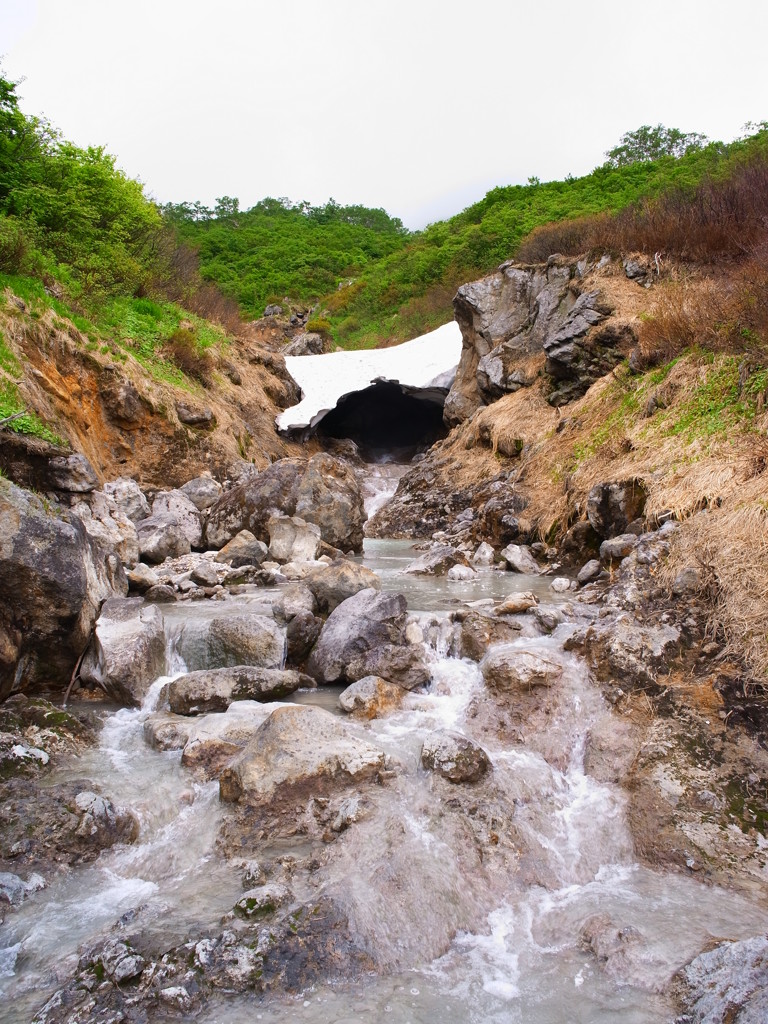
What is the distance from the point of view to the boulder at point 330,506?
11.7m

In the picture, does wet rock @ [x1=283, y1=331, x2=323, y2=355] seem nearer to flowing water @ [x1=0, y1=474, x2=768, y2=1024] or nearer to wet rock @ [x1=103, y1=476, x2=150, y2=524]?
wet rock @ [x1=103, y1=476, x2=150, y2=524]

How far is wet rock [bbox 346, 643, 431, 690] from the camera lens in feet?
19.6

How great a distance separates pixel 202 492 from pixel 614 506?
320 inches

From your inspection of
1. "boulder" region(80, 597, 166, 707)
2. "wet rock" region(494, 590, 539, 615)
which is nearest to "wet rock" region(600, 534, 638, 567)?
"wet rock" region(494, 590, 539, 615)

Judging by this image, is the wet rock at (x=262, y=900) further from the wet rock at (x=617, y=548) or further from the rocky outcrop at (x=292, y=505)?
the rocky outcrop at (x=292, y=505)

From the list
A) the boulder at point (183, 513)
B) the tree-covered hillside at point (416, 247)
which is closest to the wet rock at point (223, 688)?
the boulder at point (183, 513)

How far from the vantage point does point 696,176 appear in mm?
21188

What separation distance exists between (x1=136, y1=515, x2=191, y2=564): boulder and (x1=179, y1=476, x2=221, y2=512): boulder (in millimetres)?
1537

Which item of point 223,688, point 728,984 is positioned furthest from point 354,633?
point 728,984

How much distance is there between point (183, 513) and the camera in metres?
11.6

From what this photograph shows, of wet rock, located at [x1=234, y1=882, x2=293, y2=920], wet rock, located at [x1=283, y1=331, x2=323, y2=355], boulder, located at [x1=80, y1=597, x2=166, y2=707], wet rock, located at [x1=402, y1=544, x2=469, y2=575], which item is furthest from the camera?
wet rock, located at [x1=283, y1=331, x2=323, y2=355]

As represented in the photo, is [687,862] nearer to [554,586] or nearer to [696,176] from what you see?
[554,586]

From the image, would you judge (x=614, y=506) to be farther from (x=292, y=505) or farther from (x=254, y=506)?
(x=254, y=506)

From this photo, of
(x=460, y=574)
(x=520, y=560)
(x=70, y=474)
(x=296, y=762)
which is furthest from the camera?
(x=520, y=560)
